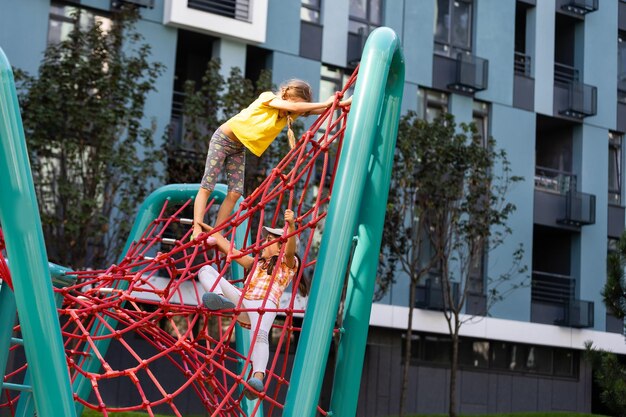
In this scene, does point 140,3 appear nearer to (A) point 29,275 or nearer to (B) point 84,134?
(B) point 84,134

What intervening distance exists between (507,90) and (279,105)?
21770 millimetres

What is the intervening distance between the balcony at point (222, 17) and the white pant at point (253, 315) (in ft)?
54.0

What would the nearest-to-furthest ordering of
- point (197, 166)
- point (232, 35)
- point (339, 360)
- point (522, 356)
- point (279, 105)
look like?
point (339, 360)
point (279, 105)
point (197, 166)
point (232, 35)
point (522, 356)

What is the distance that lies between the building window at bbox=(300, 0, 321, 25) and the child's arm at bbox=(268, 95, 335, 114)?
18.6 metres

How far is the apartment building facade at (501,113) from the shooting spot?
78.8 ft

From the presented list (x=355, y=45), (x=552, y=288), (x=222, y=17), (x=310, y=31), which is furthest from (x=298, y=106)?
(x=552, y=288)

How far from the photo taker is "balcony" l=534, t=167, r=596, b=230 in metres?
27.8

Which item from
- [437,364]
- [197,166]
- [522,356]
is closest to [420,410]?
[437,364]

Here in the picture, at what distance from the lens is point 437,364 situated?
26.1 meters

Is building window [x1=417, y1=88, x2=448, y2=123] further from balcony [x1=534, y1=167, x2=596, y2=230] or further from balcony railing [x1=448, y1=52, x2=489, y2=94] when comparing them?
balcony [x1=534, y1=167, x2=596, y2=230]

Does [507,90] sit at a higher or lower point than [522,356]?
higher

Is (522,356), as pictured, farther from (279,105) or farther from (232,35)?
(279,105)

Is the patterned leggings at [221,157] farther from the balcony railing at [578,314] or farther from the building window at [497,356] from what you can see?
the balcony railing at [578,314]

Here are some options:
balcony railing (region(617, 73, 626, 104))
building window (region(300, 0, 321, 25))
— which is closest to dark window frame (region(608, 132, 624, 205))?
balcony railing (region(617, 73, 626, 104))
